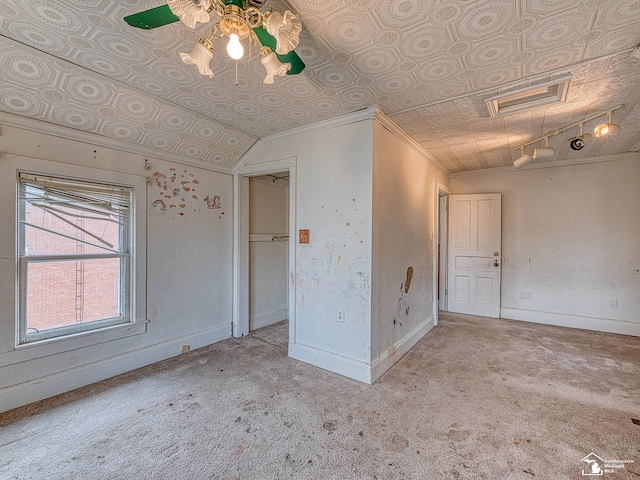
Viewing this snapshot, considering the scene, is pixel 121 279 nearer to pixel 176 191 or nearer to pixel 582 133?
pixel 176 191

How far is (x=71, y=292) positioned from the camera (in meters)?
2.37

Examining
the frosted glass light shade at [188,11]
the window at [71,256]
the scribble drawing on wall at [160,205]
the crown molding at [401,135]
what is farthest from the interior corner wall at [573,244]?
the window at [71,256]

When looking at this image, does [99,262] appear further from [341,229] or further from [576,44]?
[576,44]

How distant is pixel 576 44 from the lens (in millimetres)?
1617

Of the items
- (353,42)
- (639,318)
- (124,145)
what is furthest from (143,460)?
(639,318)

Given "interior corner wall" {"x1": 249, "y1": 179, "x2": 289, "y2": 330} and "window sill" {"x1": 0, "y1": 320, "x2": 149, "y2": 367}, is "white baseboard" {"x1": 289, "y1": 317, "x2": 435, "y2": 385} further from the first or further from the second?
"window sill" {"x1": 0, "y1": 320, "x2": 149, "y2": 367}

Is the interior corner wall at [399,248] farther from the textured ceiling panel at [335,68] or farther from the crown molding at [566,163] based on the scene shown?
the crown molding at [566,163]

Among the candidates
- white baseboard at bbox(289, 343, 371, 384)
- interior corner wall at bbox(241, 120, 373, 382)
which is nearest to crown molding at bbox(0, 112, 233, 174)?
interior corner wall at bbox(241, 120, 373, 382)

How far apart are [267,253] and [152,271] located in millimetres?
1531

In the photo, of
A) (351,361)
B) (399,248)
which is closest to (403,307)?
(399,248)

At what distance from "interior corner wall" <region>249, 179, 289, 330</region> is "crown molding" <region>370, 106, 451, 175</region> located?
1.95 m

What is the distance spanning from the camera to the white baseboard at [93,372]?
6.74 ft

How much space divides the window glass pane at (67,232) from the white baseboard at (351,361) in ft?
6.66

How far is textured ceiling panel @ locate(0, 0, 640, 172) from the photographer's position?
1419 mm
